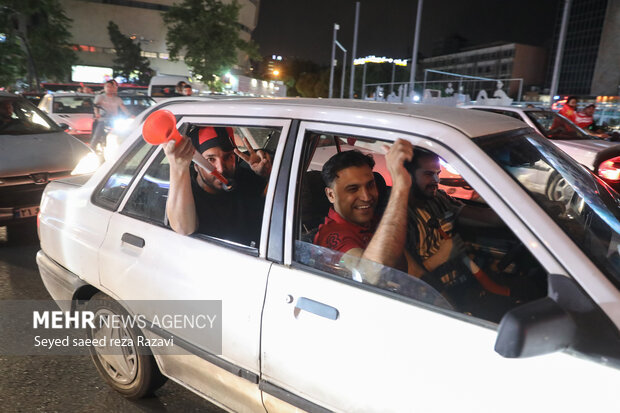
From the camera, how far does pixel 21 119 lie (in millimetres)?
6445

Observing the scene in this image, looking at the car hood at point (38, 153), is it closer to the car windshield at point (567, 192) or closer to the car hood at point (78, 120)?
the car windshield at point (567, 192)

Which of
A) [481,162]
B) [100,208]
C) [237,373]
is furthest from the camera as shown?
[100,208]

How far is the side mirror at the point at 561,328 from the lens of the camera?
1270 millimetres

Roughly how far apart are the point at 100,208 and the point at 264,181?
932mm

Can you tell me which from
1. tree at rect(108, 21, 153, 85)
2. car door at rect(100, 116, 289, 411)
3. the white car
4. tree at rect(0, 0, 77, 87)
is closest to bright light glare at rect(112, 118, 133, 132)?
tree at rect(0, 0, 77, 87)

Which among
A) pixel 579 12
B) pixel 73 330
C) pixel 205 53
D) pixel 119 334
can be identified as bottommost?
pixel 73 330

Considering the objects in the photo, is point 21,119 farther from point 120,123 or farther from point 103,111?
point 103,111

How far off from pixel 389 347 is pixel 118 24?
210ft

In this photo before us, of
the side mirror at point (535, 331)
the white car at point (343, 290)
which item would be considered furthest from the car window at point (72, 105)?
the side mirror at point (535, 331)

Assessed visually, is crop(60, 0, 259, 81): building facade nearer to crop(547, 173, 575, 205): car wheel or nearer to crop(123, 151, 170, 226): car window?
crop(123, 151, 170, 226): car window

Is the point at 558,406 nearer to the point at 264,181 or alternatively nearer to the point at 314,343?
Result: the point at 314,343

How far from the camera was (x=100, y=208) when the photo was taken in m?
2.66

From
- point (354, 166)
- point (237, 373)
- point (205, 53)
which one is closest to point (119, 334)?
point (237, 373)

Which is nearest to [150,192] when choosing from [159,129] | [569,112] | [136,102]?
[159,129]
